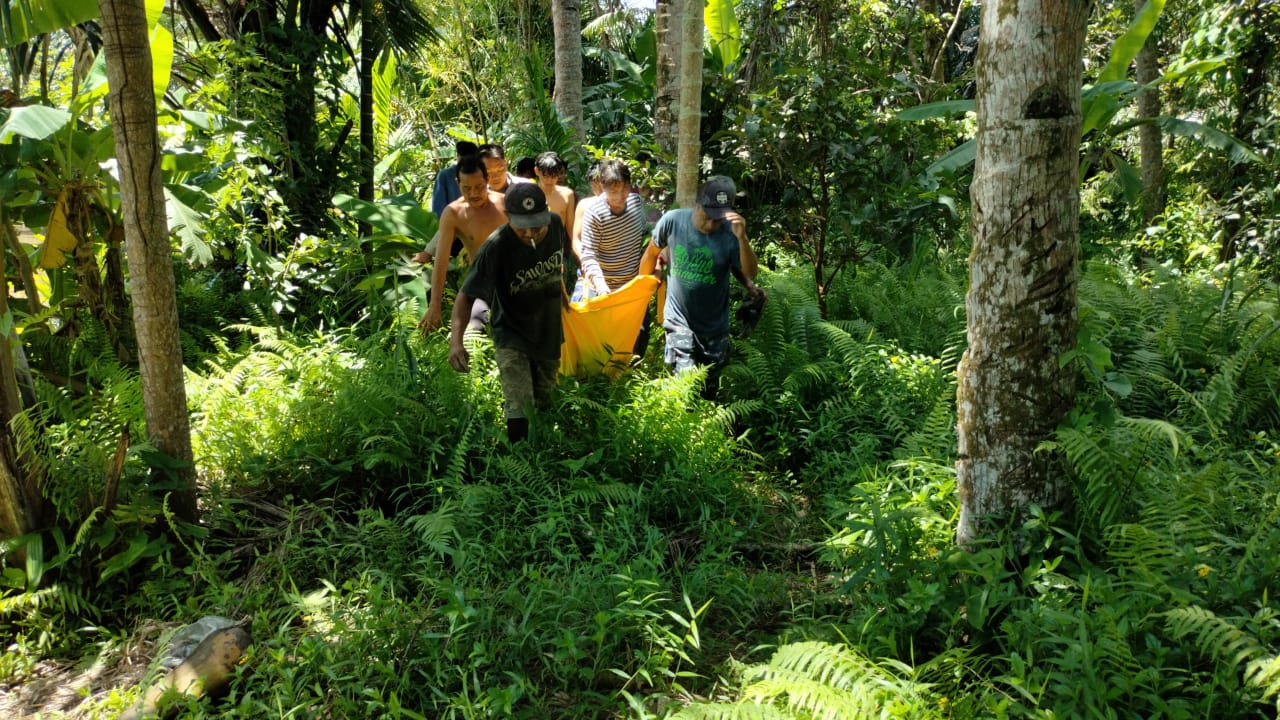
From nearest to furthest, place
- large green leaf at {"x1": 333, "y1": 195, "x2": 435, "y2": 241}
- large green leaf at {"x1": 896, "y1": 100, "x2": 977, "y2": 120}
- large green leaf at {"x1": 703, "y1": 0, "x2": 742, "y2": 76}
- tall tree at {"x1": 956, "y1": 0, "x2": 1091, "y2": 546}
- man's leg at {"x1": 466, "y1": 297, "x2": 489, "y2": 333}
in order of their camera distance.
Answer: tall tree at {"x1": 956, "y1": 0, "x2": 1091, "y2": 546}, large green leaf at {"x1": 896, "y1": 100, "x2": 977, "y2": 120}, man's leg at {"x1": 466, "y1": 297, "x2": 489, "y2": 333}, large green leaf at {"x1": 333, "y1": 195, "x2": 435, "y2": 241}, large green leaf at {"x1": 703, "y1": 0, "x2": 742, "y2": 76}

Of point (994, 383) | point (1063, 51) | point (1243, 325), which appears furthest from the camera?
point (1243, 325)

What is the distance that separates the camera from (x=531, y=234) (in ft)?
17.0

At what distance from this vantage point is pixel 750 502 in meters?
5.30

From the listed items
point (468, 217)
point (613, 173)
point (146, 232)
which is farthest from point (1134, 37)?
point (146, 232)

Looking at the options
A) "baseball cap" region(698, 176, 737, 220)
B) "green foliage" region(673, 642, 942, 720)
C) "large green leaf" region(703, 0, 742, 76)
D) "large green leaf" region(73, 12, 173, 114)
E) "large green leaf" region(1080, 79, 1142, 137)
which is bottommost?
"green foliage" region(673, 642, 942, 720)

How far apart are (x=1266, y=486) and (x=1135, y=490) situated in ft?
2.71

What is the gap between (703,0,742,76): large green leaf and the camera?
11414mm

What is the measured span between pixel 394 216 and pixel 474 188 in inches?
88.3

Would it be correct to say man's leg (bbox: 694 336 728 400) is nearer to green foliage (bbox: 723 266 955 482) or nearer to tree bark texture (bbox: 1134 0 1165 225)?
green foliage (bbox: 723 266 955 482)

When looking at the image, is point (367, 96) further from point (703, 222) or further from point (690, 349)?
point (690, 349)

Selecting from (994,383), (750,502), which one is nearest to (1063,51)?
(994,383)

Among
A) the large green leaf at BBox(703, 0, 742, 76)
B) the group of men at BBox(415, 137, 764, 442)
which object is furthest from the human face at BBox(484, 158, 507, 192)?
the large green leaf at BBox(703, 0, 742, 76)

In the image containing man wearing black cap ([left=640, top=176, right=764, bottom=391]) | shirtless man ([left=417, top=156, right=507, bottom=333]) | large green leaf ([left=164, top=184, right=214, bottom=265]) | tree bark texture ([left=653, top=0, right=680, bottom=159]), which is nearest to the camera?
man wearing black cap ([left=640, top=176, right=764, bottom=391])

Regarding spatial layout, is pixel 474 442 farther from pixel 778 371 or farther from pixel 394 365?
pixel 778 371
